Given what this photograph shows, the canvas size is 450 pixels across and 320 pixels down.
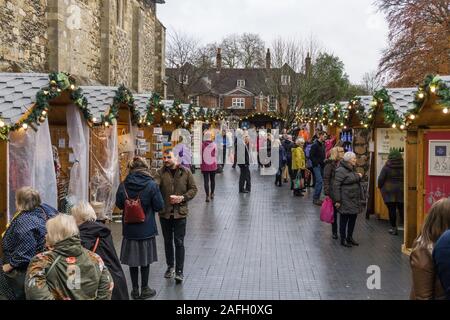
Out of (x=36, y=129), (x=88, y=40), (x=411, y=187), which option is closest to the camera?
(x=36, y=129)

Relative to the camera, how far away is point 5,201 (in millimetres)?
7301

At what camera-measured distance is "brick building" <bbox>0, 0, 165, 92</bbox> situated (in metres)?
15.5

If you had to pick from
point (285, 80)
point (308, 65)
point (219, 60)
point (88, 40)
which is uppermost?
point (219, 60)

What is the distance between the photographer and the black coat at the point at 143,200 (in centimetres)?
658

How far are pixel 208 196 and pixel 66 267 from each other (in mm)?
11430

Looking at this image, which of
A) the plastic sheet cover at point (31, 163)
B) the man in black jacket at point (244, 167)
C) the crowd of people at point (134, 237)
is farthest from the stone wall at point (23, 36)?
the crowd of people at point (134, 237)

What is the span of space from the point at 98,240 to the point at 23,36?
12679 mm

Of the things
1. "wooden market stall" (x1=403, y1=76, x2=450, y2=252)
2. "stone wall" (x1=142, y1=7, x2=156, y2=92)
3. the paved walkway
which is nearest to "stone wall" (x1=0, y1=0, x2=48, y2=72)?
the paved walkway

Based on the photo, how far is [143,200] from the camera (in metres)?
6.60

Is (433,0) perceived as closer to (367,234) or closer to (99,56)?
(99,56)

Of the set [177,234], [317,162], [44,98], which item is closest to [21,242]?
[177,234]

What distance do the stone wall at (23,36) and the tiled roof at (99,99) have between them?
12.0 feet

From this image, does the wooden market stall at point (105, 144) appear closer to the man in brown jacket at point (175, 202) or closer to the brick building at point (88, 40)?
the man in brown jacket at point (175, 202)

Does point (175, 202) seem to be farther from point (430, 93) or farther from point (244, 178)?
point (244, 178)
